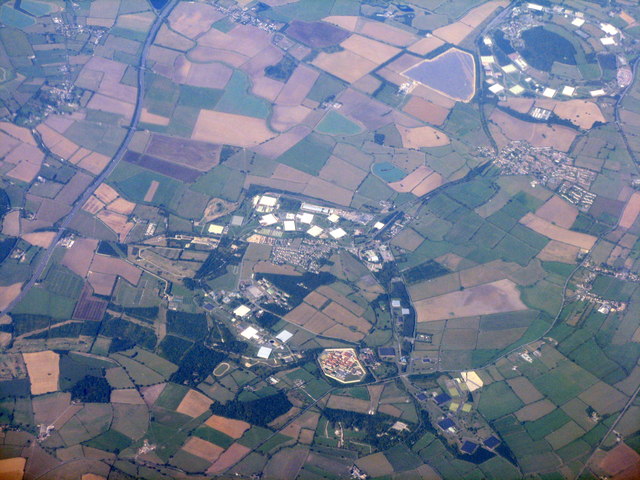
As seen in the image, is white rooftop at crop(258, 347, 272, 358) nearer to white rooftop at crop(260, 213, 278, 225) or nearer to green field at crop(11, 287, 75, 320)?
white rooftop at crop(260, 213, 278, 225)

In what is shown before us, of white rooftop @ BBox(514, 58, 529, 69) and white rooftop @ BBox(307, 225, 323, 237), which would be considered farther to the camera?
white rooftop @ BBox(514, 58, 529, 69)

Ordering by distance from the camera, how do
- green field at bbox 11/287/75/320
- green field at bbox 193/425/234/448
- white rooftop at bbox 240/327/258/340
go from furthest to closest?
green field at bbox 11/287/75/320 < white rooftop at bbox 240/327/258/340 < green field at bbox 193/425/234/448

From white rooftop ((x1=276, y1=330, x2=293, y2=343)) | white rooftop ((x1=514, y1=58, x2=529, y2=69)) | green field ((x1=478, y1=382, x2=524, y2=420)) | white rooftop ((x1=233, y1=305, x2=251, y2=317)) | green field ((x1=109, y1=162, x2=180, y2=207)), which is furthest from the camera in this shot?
white rooftop ((x1=514, y1=58, x2=529, y2=69))

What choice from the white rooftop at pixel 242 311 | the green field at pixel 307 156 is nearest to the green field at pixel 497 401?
the white rooftop at pixel 242 311

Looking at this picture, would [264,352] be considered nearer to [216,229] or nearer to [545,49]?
[216,229]

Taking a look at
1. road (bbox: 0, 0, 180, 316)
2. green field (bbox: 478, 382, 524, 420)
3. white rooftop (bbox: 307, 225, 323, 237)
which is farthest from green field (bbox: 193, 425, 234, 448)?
white rooftop (bbox: 307, 225, 323, 237)

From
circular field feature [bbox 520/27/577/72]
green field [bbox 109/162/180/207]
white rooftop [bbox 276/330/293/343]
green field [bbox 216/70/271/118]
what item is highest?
circular field feature [bbox 520/27/577/72]

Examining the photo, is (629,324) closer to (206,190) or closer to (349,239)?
(349,239)

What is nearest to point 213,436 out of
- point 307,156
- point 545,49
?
point 307,156
